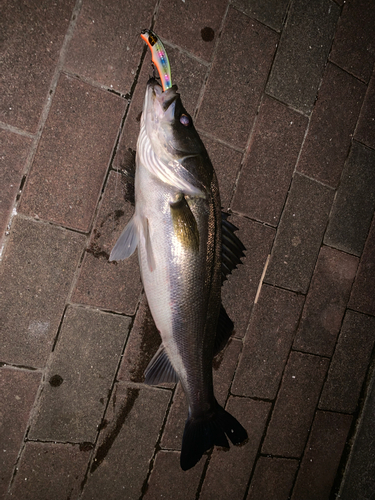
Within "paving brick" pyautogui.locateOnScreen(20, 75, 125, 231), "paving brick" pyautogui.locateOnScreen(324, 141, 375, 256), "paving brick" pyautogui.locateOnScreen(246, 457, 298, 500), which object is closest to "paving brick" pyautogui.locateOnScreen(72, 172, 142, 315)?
"paving brick" pyautogui.locateOnScreen(20, 75, 125, 231)

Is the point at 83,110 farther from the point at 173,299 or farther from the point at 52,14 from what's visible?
the point at 173,299

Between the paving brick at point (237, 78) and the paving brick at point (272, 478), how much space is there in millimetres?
3415

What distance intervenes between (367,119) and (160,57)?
2536 millimetres

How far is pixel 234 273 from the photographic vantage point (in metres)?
3.73

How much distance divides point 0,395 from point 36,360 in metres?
0.41

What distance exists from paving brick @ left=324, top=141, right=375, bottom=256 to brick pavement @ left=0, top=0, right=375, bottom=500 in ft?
0.06

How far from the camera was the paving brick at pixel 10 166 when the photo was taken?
298 centimetres

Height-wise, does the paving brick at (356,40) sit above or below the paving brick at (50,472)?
above

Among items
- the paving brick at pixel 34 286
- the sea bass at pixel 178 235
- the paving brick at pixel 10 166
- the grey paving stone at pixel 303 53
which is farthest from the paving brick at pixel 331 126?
the paving brick at pixel 10 166

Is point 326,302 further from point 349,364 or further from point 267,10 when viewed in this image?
point 267,10

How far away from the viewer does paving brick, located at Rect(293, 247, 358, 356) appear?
13.5ft

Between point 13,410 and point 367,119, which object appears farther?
point 367,119

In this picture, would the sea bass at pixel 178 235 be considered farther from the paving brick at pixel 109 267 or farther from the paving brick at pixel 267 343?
the paving brick at pixel 267 343

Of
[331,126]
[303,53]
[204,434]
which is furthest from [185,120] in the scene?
[204,434]
